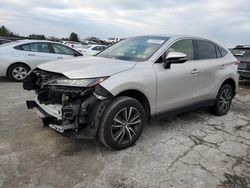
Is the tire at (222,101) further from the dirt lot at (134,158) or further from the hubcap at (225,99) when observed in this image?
the dirt lot at (134,158)

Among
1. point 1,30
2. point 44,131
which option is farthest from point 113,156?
point 1,30

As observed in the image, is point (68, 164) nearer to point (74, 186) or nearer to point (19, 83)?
point (74, 186)

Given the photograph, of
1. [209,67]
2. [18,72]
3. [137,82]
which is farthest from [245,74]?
[18,72]

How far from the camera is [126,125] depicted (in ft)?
12.5

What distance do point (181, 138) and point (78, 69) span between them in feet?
6.72

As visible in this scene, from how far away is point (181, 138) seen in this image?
4.45 meters

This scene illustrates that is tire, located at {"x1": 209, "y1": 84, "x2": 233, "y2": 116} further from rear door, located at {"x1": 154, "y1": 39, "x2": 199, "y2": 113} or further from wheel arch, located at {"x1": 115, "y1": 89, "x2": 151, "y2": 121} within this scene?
wheel arch, located at {"x1": 115, "y1": 89, "x2": 151, "y2": 121}

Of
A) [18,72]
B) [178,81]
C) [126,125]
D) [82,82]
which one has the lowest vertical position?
[126,125]

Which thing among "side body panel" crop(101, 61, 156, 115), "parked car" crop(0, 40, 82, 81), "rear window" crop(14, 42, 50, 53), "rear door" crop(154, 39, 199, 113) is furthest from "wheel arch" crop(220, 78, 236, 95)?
"rear window" crop(14, 42, 50, 53)

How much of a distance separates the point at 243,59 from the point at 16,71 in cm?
812

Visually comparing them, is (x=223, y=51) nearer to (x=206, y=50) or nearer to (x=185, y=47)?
(x=206, y=50)

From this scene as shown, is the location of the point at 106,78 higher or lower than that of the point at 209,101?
higher

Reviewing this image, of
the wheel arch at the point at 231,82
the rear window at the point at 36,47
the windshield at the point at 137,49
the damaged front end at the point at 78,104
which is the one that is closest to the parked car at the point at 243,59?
the wheel arch at the point at 231,82

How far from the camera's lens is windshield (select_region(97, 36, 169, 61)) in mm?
4309
